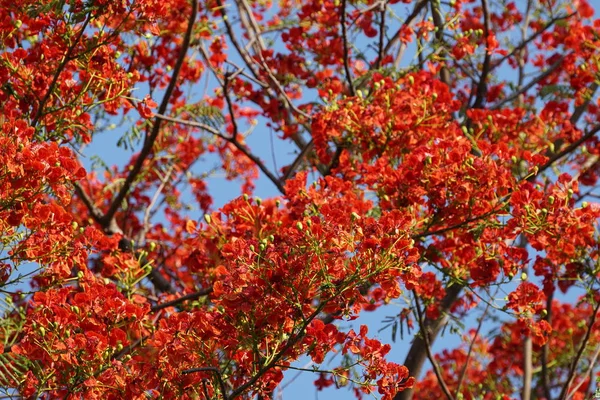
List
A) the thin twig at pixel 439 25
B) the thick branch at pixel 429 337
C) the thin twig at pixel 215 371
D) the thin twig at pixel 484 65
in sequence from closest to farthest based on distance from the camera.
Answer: the thin twig at pixel 215 371
the thick branch at pixel 429 337
the thin twig at pixel 439 25
the thin twig at pixel 484 65

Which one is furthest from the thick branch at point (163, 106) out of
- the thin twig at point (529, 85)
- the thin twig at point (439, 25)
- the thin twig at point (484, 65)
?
the thin twig at point (529, 85)

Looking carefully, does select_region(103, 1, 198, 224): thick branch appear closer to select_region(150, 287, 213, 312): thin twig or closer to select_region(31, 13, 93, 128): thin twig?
select_region(31, 13, 93, 128): thin twig

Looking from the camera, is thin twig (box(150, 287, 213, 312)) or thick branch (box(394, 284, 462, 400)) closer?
thin twig (box(150, 287, 213, 312))

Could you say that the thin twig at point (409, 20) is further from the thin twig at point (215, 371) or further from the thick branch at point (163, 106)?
the thin twig at point (215, 371)

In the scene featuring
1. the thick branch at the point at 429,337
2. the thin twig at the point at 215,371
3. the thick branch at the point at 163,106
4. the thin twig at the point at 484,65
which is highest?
the thin twig at the point at 484,65

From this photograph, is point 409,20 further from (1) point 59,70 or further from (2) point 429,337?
(1) point 59,70

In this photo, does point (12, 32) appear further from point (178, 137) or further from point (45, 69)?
point (178, 137)

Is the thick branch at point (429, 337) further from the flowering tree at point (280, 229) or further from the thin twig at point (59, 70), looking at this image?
the thin twig at point (59, 70)

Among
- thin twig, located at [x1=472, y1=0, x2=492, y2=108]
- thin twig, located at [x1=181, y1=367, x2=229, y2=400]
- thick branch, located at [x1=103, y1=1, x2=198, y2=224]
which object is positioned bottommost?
thin twig, located at [x1=181, y1=367, x2=229, y2=400]

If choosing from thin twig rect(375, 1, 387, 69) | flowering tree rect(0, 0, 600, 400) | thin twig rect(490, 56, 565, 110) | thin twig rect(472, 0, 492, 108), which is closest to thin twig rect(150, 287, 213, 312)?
flowering tree rect(0, 0, 600, 400)

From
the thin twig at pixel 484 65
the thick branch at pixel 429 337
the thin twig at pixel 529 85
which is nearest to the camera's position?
the thick branch at pixel 429 337

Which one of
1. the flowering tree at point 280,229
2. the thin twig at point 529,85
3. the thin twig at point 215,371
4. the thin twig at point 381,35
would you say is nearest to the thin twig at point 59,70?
the flowering tree at point 280,229

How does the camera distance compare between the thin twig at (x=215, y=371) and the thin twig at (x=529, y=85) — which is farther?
the thin twig at (x=529, y=85)

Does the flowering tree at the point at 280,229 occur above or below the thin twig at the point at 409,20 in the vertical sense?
below
